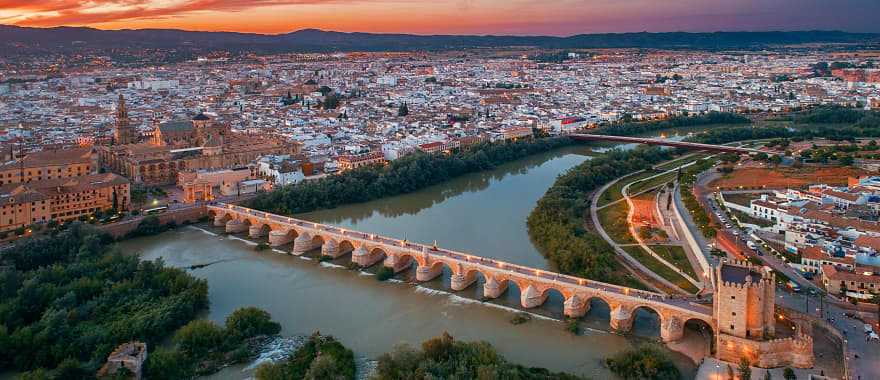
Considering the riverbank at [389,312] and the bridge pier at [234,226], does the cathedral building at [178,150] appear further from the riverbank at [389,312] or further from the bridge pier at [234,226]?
the riverbank at [389,312]

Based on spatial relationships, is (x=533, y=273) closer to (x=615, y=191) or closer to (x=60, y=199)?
(x=615, y=191)

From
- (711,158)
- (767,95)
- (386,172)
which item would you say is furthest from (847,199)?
(767,95)

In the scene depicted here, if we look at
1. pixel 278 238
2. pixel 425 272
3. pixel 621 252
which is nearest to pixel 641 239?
pixel 621 252

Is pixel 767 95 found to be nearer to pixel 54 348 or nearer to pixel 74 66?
pixel 54 348

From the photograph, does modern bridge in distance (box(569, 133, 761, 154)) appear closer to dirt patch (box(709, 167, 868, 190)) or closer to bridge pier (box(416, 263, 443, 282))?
dirt patch (box(709, 167, 868, 190))

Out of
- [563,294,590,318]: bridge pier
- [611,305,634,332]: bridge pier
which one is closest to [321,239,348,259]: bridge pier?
[563,294,590,318]: bridge pier

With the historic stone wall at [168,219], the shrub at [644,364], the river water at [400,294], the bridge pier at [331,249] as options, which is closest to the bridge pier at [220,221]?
the river water at [400,294]
